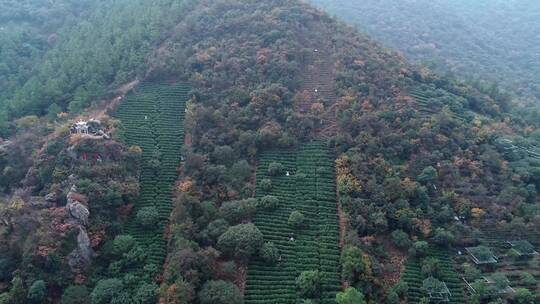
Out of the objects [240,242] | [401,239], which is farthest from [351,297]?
[240,242]

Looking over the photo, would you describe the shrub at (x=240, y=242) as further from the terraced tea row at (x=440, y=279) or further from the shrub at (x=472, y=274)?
the shrub at (x=472, y=274)

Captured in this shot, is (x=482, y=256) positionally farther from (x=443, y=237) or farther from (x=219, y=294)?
(x=219, y=294)

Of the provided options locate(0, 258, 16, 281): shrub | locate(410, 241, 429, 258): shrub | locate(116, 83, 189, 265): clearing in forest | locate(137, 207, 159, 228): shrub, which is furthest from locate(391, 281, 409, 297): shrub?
locate(0, 258, 16, 281): shrub

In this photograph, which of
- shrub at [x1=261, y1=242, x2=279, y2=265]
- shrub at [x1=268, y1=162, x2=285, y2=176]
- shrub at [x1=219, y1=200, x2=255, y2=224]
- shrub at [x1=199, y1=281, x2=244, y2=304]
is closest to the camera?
shrub at [x1=199, y1=281, x2=244, y2=304]

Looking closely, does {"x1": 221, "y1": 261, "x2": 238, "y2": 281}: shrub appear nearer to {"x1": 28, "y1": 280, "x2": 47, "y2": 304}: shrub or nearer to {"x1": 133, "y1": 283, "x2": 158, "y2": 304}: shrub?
{"x1": 133, "y1": 283, "x2": 158, "y2": 304}: shrub

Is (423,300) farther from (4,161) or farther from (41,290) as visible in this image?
(4,161)

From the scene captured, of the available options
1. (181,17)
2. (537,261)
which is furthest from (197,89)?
(537,261)
